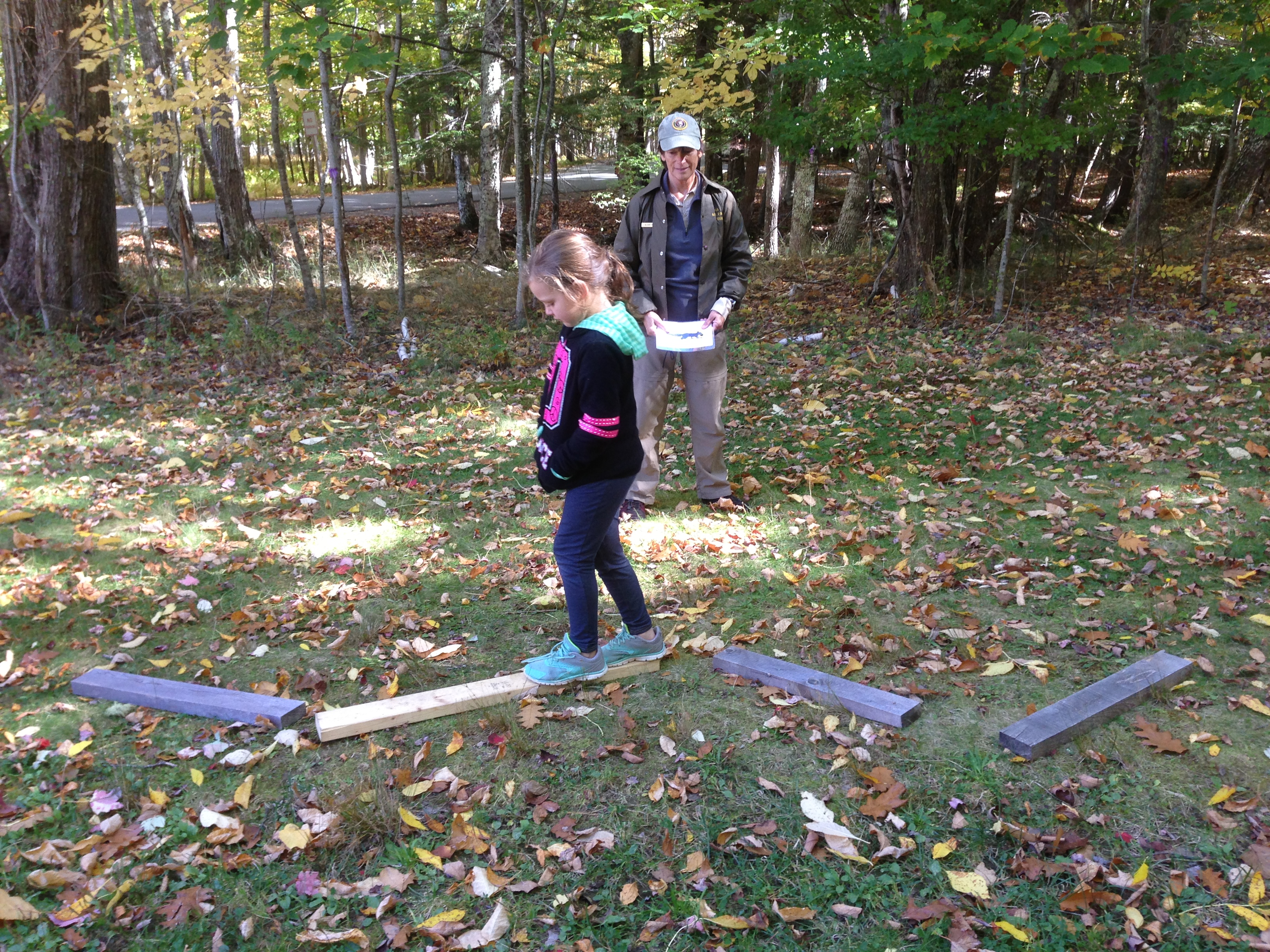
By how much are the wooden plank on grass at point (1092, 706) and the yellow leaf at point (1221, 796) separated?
45cm

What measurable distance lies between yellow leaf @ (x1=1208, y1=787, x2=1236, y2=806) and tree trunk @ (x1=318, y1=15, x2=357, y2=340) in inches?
336

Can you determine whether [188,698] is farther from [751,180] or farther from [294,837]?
[751,180]

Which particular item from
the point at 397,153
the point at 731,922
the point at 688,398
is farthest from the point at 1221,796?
the point at 397,153

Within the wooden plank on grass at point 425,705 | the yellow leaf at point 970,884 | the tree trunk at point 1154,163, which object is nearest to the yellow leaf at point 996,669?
the yellow leaf at point 970,884

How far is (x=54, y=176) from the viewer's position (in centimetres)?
1008

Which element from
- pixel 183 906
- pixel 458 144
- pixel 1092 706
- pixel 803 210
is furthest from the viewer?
pixel 458 144

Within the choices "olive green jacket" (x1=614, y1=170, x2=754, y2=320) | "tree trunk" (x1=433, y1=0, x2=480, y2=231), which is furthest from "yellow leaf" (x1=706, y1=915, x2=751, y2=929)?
"tree trunk" (x1=433, y1=0, x2=480, y2=231)

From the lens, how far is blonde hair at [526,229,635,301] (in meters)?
3.26

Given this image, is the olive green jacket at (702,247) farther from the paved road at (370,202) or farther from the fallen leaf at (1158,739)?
the paved road at (370,202)

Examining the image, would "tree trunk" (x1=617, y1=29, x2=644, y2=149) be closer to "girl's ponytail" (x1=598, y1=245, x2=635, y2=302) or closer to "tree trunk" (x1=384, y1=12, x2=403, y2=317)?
"tree trunk" (x1=384, y1=12, x2=403, y2=317)

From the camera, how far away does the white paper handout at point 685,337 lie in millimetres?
A: 4891

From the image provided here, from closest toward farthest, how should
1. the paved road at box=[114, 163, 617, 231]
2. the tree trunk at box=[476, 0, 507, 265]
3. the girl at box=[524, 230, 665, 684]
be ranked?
the girl at box=[524, 230, 665, 684], the tree trunk at box=[476, 0, 507, 265], the paved road at box=[114, 163, 617, 231]

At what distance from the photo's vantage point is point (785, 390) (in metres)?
8.41

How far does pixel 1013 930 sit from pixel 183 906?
248cm
